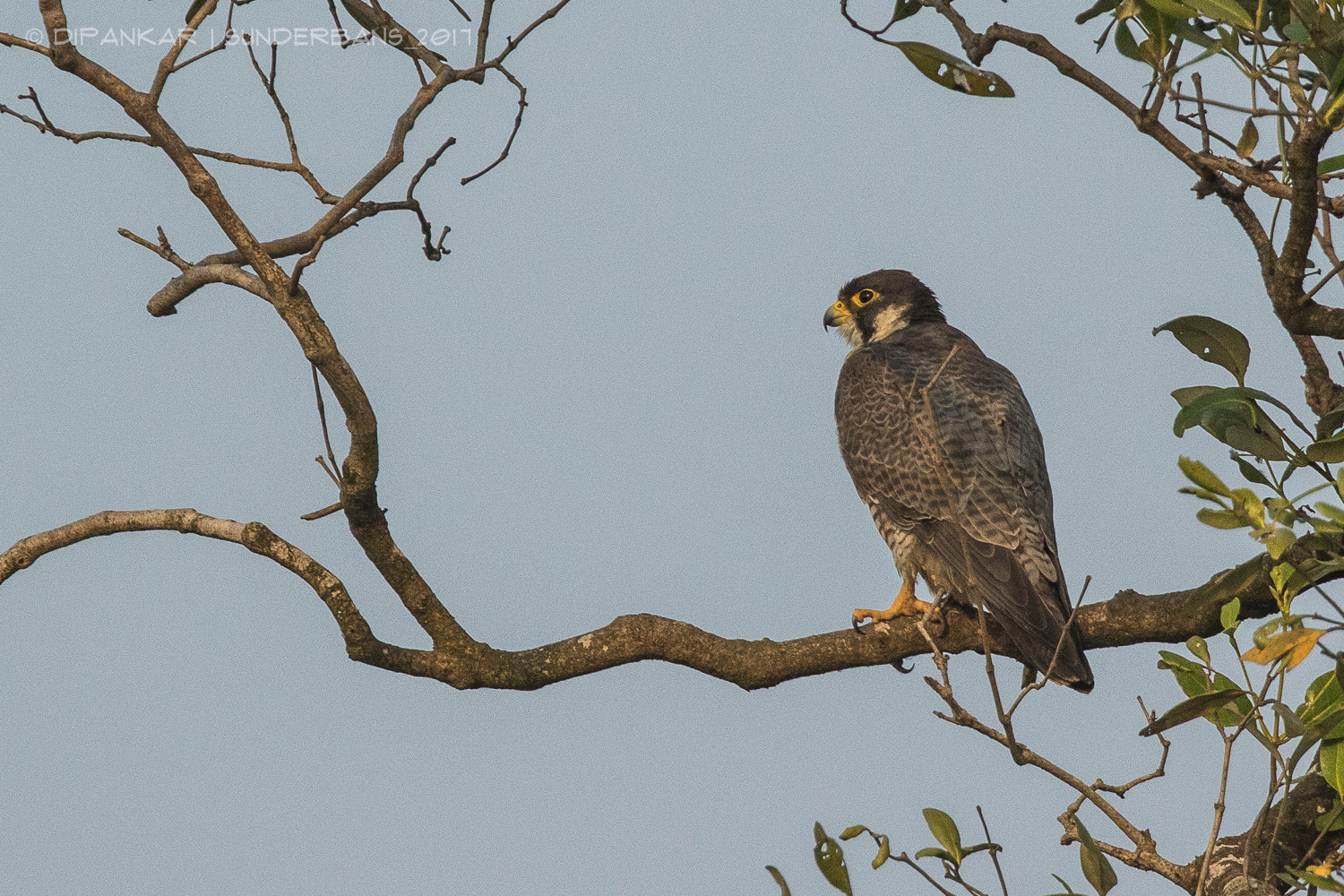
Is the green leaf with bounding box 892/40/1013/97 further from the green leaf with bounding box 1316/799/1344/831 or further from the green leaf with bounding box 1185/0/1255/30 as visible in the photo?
the green leaf with bounding box 1316/799/1344/831

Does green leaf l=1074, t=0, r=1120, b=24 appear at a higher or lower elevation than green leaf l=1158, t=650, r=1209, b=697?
higher

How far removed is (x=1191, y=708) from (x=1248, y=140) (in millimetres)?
1412

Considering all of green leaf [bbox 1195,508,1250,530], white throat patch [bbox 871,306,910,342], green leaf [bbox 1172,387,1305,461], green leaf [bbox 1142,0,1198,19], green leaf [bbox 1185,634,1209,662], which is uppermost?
white throat patch [bbox 871,306,910,342]

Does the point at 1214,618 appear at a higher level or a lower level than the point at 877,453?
lower

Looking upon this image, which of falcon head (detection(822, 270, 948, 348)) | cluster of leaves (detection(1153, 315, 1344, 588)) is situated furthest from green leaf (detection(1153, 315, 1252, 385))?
falcon head (detection(822, 270, 948, 348))

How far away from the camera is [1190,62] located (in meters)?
2.85

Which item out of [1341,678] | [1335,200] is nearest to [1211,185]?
[1335,200]

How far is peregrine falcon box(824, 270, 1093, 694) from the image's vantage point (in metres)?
4.84

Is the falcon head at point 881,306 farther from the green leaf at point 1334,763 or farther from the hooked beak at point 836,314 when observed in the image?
the green leaf at point 1334,763

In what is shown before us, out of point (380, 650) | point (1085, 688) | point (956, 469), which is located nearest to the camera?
point (380, 650)

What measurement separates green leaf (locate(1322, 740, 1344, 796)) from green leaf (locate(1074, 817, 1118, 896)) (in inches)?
21.1

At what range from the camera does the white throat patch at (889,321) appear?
6.70 metres

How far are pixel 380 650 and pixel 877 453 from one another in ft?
8.27

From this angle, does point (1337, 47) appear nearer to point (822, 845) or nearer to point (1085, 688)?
point (822, 845)
